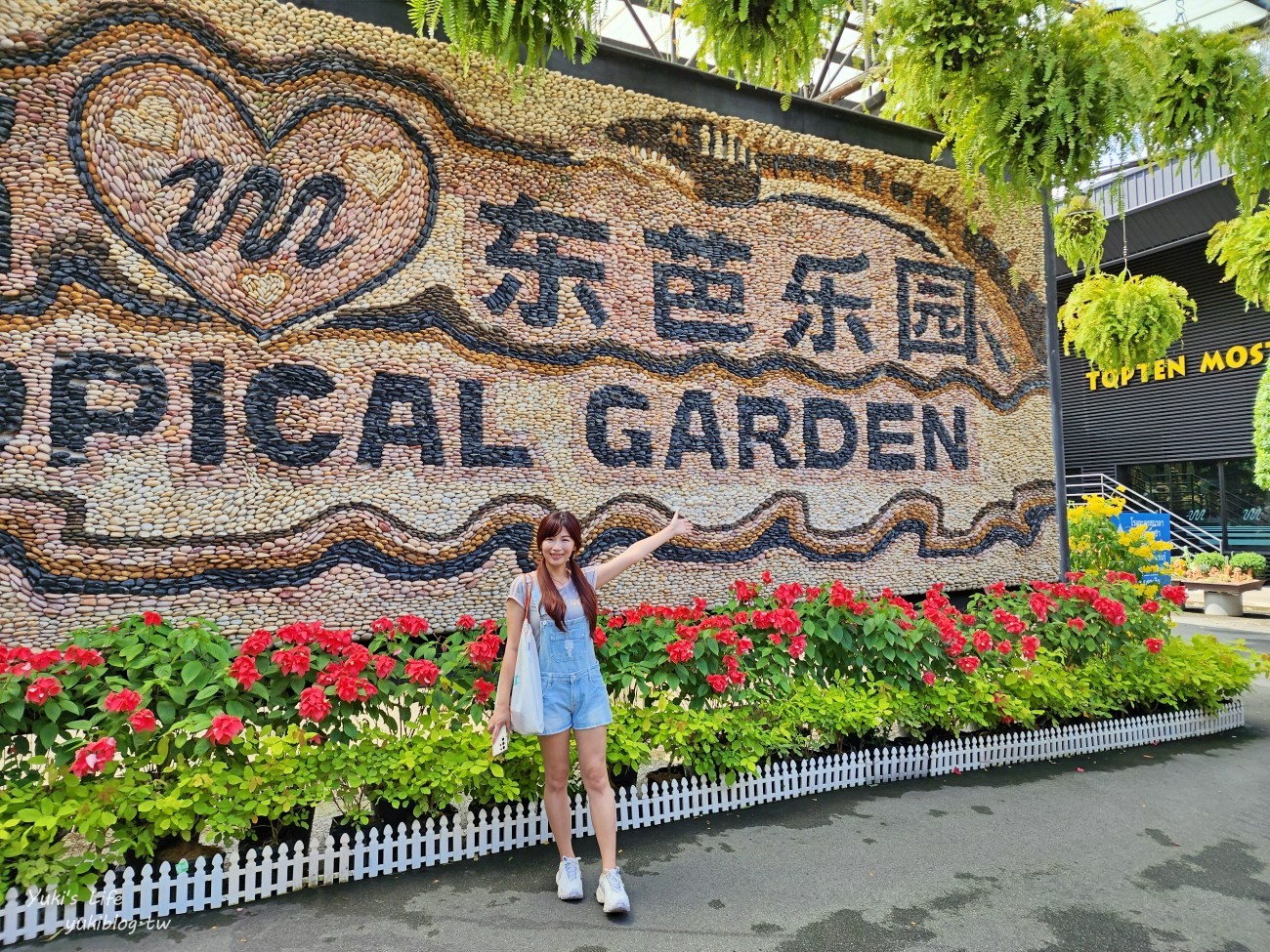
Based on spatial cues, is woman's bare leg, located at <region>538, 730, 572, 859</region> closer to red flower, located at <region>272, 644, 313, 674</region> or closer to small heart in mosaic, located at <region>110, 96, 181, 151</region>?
red flower, located at <region>272, 644, 313, 674</region>

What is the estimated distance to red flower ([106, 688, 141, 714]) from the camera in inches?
116

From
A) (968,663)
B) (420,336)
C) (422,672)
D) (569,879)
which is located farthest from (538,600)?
(968,663)

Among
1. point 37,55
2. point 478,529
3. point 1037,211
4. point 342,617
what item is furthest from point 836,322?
point 37,55

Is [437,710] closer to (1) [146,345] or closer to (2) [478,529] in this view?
(2) [478,529]

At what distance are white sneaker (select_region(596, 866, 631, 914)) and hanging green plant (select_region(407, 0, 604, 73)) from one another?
405 cm

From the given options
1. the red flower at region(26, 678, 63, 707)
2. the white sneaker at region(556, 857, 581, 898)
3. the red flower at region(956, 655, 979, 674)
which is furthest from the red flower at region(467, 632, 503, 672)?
the red flower at region(956, 655, 979, 674)

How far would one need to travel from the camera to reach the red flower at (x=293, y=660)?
3.34 m

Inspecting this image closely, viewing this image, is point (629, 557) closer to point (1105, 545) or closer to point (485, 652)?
point (485, 652)

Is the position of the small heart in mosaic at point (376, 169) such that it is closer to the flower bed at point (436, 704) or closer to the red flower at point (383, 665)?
the flower bed at point (436, 704)

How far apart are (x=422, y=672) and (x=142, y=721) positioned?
1.07 meters

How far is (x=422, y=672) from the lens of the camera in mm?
3512

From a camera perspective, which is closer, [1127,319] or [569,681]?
[569,681]

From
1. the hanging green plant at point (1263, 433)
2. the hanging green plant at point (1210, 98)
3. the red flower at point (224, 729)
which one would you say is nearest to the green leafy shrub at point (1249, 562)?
the hanging green plant at point (1263, 433)

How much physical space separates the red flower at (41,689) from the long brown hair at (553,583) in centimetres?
183
